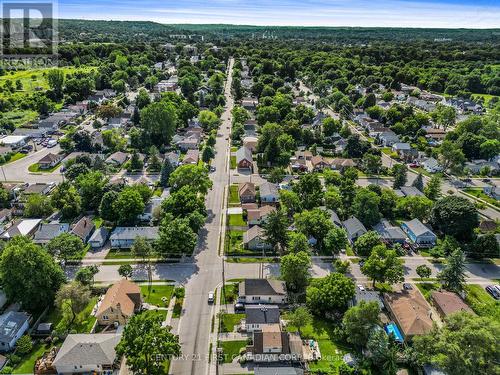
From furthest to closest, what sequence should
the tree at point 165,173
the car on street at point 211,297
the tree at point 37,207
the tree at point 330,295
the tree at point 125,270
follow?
1. the tree at point 165,173
2. the tree at point 37,207
3. the tree at point 125,270
4. the car on street at point 211,297
5. the tree at point 330,295

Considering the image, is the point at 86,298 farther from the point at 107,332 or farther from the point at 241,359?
the point at 241,359

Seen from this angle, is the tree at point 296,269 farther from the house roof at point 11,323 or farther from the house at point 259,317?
the house roof at point 11,323

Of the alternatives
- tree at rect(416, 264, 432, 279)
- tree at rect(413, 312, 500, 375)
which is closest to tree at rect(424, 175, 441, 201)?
tree at rect(416, 264, 432, 279)

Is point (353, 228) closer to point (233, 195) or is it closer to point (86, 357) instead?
point (233, 195)

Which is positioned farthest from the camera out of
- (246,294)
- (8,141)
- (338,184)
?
(8,141)

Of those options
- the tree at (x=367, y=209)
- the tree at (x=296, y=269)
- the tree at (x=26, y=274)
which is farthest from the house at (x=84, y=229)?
the tree at (x=367, y=209)

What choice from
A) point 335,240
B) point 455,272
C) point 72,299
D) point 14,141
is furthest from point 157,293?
point 14,141

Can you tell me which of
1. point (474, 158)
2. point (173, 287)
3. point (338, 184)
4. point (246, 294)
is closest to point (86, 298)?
point (173, 287)
